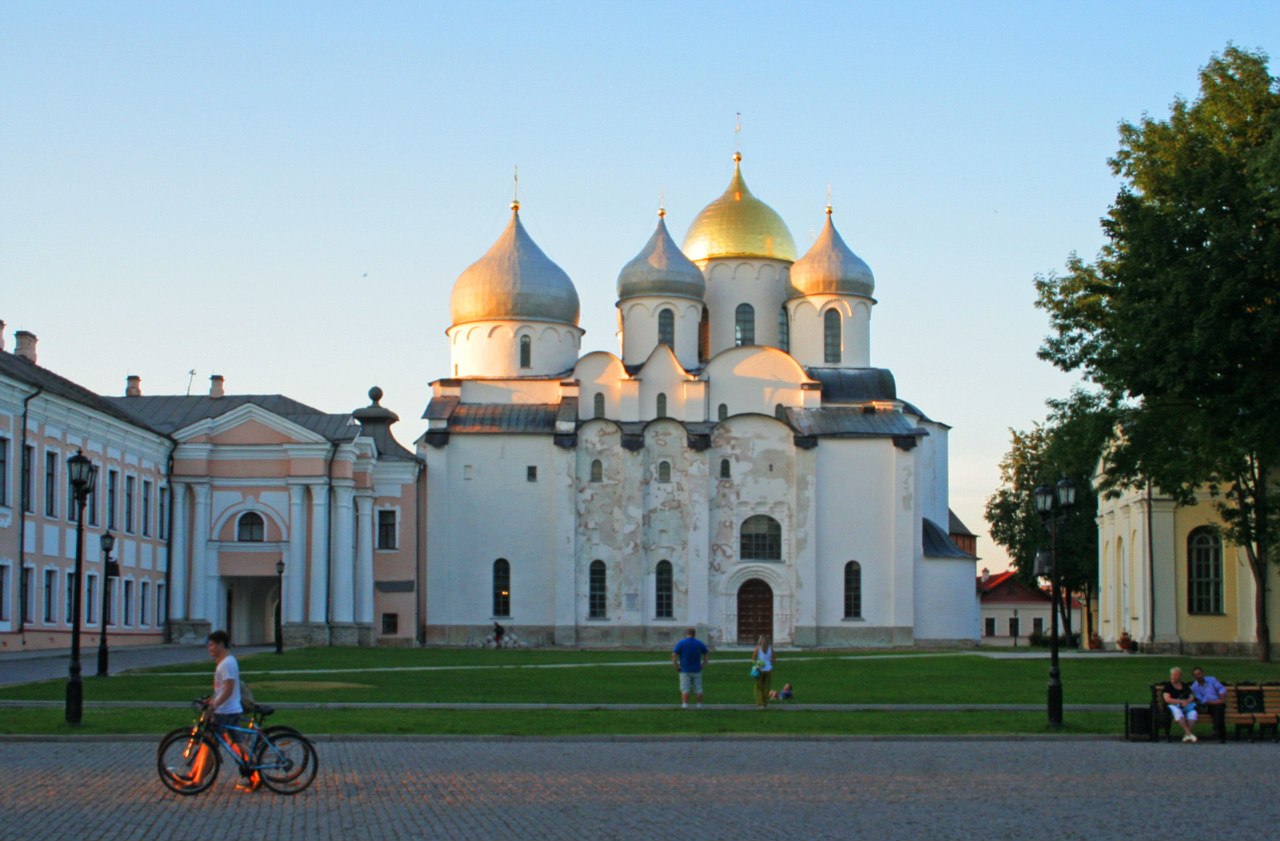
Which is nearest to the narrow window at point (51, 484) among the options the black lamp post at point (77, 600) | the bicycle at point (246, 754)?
the black lamp post at point (77, 600)

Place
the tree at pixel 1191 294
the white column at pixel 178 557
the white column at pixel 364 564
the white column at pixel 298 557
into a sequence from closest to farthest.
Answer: the tree at pixel 1191 294 < the white column at pixel 178 557 < the white column at pixel 298 557 < the white column at pixel 364 564

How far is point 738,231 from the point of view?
3147 inches

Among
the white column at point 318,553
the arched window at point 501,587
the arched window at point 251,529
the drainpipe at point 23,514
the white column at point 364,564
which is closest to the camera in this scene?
the drainpipe at point 23,514

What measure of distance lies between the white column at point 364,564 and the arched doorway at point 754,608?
15.4 m

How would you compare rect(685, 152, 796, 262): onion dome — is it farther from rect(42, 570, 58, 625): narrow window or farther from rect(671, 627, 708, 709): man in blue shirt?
rect(671, 627, 708, 709): man in blue shirt

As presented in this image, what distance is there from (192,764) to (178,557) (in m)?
45.4

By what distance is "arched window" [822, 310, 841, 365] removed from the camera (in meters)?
76.8

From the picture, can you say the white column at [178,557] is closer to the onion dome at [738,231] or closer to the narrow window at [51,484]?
the narrow window at [51,484]

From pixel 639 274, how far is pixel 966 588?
19.6 metres

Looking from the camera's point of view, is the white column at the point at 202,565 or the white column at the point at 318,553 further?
the white column at the point at 318,553

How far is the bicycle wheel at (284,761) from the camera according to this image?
1714 cm

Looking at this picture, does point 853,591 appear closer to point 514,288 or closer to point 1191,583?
point 1191,583

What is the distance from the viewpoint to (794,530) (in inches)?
2800

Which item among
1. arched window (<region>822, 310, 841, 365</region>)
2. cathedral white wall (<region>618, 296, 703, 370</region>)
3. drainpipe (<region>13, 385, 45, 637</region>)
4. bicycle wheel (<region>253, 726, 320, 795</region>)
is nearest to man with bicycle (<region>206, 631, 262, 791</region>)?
bicycle wheel (<region>253, 726, 320, 795</region>)
